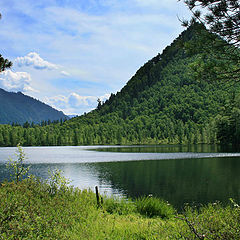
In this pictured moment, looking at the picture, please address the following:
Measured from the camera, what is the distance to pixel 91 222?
12.0 m

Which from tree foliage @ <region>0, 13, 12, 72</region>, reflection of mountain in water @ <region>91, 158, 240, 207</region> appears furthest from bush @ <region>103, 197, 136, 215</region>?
tree foliage @ <region>0, 13, 12, 72</region>

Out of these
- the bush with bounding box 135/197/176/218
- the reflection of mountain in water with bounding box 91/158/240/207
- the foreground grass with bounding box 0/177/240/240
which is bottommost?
the reflection of mountain in water with bounding box 91/158/240/207

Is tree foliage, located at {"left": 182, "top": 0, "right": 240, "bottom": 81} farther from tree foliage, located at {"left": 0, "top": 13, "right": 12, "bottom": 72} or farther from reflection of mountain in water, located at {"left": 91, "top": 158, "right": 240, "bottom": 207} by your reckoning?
reflection of mountain in water, located at {"left": 91, "top": 158, "right": 240, "bottom": 207}

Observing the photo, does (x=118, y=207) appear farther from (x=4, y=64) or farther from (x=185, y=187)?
(x=185, y=187)

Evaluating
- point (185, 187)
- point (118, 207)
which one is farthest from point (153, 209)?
point (185, 187)

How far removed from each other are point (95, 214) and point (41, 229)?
4.52m

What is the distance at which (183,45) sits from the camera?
1120 cm

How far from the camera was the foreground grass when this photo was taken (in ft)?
28.0

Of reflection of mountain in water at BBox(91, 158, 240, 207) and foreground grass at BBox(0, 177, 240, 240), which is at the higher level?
foreground grass at BBox(0, 177, 240, 240)

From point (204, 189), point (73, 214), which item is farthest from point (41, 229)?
point (204, 189)

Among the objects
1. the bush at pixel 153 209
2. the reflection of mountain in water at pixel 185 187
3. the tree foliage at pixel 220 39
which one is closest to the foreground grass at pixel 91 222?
the bush at pixel 153 209

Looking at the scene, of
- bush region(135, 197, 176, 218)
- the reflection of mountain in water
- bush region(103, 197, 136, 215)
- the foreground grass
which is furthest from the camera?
the reflection of mountain in water

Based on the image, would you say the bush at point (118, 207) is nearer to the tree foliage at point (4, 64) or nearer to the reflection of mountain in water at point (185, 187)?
the reflection of mountain in water at point (185, 187)

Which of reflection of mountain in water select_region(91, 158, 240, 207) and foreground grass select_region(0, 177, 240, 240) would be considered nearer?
foreground grass select_region(0, 177, 240, 240)
